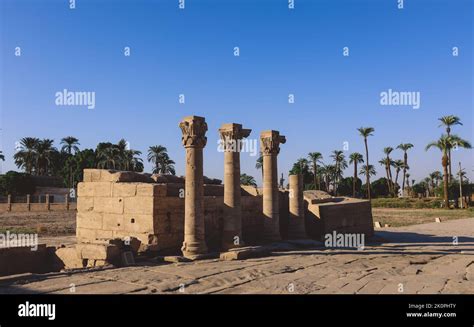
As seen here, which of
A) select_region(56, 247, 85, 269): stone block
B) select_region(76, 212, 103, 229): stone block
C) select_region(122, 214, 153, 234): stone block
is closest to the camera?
select_region(56, 247, 85, 269): stone block

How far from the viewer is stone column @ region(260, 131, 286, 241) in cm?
1677

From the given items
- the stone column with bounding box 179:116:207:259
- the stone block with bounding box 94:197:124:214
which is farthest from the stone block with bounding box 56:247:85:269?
the stone column with bounding box 179:116:207:259

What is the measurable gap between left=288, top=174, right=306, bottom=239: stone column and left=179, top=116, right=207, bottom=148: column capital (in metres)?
5.79

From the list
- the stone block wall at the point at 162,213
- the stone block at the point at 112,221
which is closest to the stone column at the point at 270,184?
the stone block wall at the point at 162,213

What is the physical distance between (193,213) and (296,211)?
608 centimetres

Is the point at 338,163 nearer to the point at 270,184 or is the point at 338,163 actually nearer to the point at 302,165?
the point at 302,165

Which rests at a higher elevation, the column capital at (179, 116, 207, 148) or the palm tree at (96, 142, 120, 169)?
the palm tree at (96, 142, 120, 169)

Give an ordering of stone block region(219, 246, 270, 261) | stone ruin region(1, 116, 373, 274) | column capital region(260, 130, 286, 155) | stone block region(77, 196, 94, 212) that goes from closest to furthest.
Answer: stone block region(219, 246, 270, 261), stone ruin region(1, 116, 373, 274), stone block region(77, 196, 94, 212), column capital region(260, 130, 286, 155)

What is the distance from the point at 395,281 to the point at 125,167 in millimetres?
63835

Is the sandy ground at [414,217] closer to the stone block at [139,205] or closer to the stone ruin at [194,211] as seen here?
the stone ruin at [194,211]

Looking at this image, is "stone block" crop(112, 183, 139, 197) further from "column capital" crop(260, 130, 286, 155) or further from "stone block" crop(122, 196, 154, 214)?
"column capital" crop(260, 130, 286, 155)

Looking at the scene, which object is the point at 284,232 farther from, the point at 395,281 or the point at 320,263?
the point at 395,281
